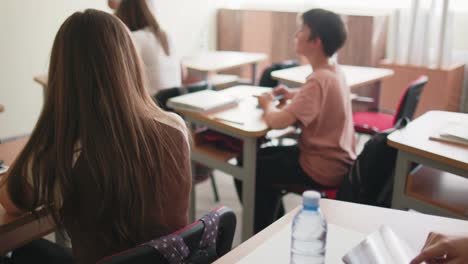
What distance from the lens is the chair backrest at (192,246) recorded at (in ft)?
3.45

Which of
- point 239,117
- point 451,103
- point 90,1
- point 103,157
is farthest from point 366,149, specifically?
point 90,1

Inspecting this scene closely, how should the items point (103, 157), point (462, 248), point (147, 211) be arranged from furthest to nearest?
point (147, 211)
point (103, 157)
point (462, 248)

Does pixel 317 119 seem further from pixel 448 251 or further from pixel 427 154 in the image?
pixel 448 251

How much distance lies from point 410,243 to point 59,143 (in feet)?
2.85

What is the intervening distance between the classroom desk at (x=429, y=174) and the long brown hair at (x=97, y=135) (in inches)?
41.7

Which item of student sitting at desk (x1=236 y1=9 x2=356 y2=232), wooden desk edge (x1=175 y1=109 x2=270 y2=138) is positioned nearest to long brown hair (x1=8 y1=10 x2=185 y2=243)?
wooden desk edge (x1=175 y1=109 x2=270 y2=138)

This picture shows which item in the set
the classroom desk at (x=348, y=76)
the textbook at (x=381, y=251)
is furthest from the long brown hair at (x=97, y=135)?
the classroom desk at (x=348, y=76)

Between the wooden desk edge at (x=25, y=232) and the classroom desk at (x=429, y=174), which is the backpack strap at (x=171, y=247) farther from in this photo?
the classroom desk at (x=429, y=174)

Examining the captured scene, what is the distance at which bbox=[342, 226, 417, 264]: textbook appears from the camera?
1.08 meters

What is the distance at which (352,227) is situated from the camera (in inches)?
50.5

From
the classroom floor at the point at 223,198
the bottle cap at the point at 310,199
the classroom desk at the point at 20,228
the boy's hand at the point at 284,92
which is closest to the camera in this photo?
the bottle cap at the point at 310,199

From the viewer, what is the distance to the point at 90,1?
454 centimetres

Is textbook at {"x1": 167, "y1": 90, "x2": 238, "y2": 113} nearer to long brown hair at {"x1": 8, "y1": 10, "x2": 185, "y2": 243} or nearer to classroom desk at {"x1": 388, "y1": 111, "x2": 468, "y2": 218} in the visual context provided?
classroom desk at {"x1": 388, "y1": 111, "x2": 468, "y2": 218}

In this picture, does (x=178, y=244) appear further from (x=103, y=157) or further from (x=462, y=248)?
(x=462, y=248)
